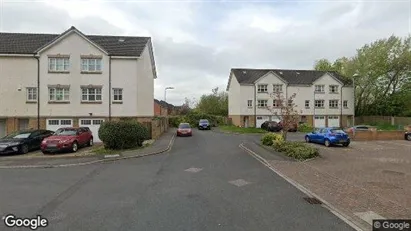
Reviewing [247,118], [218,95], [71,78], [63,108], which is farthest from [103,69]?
[218,95]

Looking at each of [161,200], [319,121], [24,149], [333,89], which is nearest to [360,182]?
[161,200]

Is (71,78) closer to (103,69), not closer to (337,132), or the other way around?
(103,69)

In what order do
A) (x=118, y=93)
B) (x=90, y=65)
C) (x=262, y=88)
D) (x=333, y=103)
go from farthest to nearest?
(x=333, y=103)
(x=262, y=88)
(x=118, y=93)
(x=90, y=65)

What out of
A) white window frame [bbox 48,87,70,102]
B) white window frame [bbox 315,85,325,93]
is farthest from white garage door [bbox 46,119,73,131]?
white window frame [bbox 315,85,325,93]

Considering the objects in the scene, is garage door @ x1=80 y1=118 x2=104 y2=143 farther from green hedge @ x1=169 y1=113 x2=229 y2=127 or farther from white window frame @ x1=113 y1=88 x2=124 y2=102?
green hedge @ x1=169 y1=113 x2=229 y2=127

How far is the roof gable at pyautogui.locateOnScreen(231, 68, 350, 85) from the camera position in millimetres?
49469

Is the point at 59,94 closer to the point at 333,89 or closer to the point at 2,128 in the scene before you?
the point at 2,128

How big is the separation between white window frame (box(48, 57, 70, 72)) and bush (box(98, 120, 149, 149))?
1120 centimetres

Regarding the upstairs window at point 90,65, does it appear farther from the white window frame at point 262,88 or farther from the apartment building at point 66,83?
the white window frame at point 262,88

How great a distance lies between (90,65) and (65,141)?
1132 cm

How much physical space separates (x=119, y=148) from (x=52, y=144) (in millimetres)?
3834

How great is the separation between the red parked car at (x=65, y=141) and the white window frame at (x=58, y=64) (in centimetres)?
859

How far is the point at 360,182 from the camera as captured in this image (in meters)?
10.3

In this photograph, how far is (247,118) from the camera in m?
48.1
